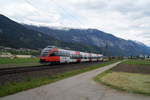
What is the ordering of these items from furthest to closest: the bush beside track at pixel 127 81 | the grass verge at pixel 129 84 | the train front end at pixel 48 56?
1. the train front end at pixel 48 56
2. the bush beside track at pixel 127 81
3. the grass verge at pixel 129 84

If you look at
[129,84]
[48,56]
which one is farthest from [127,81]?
Answer: [48,56]

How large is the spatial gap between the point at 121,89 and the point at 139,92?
130cm

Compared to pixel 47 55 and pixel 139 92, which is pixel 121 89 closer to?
pixel 139 92

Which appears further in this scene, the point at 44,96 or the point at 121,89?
the point at 121,89

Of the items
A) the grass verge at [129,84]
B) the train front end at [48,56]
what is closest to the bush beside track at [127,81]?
the grass verge at [129,84]

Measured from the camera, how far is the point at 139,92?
11109 millimetres

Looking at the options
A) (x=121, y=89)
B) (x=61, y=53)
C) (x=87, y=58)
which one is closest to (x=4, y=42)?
(x=87, y=58)

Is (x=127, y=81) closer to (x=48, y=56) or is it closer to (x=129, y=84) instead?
(x=129, y=84)

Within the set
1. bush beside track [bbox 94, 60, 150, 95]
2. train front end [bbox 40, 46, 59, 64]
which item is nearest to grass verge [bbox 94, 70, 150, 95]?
bush beside track [bbox 94, 60, 150, 95]

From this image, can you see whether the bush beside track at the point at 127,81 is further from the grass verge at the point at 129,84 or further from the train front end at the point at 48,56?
the train front end at the point at 48,56

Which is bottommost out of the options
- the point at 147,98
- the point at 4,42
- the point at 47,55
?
the point at 147,98

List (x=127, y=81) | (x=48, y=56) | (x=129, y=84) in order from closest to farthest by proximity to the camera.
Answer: (x=129, y=84), (x=127, y=81), (x=48, y=56)

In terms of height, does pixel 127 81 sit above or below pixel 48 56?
below

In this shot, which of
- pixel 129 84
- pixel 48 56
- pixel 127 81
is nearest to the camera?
pixel 129 84
